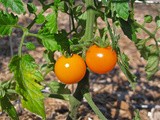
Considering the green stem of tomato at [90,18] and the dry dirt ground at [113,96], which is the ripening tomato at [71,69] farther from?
the dry dirt ground at [113,96]

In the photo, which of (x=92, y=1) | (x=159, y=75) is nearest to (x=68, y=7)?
(x=92, y=1)

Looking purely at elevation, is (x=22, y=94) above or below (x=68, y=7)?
below

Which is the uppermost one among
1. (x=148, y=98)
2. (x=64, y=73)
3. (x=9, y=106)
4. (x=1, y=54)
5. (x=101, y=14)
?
(x=101, y=14)

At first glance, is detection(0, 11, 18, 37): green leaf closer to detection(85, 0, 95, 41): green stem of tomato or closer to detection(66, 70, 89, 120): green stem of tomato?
detection(85, 0, 95, 41): green stem of tomato

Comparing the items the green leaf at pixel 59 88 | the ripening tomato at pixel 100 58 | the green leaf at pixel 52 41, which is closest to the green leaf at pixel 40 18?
the green leaf at pixel 52 41

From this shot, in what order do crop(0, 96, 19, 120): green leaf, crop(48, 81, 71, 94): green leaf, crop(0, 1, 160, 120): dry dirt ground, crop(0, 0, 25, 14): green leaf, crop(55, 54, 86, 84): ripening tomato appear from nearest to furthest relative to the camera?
crop(0, 0, 25, 14): green leaf < crop(55, 54, 86, 84): ripening tomato < crop(0, 96, 19, 120): green leaf < crop(48, 81, 71, 94): green leaf < crop(0, 1, 160, 120): dry dirt ground

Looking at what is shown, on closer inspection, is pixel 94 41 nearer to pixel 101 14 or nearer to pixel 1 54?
pixel 101 14

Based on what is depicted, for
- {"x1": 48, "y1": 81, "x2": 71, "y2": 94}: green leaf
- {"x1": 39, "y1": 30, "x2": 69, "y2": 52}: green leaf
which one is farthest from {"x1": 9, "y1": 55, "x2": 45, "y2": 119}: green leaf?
{"x1": 48, "y1": 81, "x2": 71, "y2": 94}: green leaf
